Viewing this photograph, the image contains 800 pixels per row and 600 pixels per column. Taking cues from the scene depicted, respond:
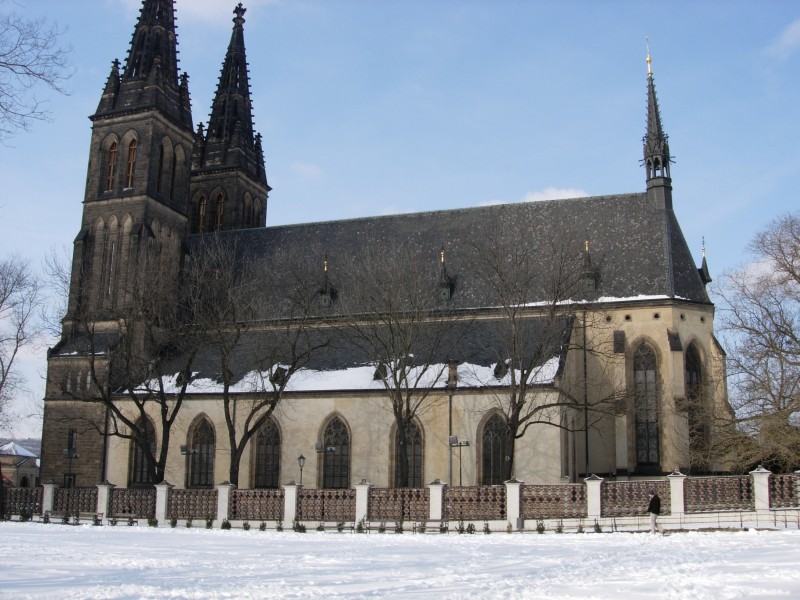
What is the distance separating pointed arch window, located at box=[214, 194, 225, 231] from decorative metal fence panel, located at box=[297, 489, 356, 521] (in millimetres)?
27599

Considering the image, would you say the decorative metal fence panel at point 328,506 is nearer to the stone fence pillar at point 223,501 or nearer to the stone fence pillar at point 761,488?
the stone fence pillar at point 223,501

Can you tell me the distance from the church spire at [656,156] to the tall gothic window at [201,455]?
79.7ft

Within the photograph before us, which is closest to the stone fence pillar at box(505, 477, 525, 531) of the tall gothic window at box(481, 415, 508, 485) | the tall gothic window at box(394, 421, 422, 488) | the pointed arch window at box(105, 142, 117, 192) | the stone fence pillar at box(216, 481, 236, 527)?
the tall gothic window at box(481, 415, 508, 485)

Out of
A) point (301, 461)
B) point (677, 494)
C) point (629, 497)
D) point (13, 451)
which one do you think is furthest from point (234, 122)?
point (13, 451)

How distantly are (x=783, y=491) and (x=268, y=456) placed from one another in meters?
23.1

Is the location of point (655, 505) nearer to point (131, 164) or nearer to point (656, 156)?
point (656, 156)

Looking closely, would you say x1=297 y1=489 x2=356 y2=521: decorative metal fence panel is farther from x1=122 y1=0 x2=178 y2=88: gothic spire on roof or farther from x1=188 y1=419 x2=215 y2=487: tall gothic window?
x1=122 y1=0 x2=178 y2=88: gothic spire on roof

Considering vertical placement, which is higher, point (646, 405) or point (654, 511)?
point (646, 405)

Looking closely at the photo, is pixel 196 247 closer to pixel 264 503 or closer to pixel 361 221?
pixel 361 221

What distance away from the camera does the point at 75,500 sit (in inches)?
1455

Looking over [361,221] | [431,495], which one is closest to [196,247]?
[361,221]

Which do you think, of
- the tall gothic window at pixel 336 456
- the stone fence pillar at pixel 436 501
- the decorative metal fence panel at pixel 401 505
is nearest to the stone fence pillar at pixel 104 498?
the tall gothic window at pixel 336 456

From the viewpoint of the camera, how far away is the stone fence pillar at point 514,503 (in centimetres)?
2971

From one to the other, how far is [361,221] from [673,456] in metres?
21.2
